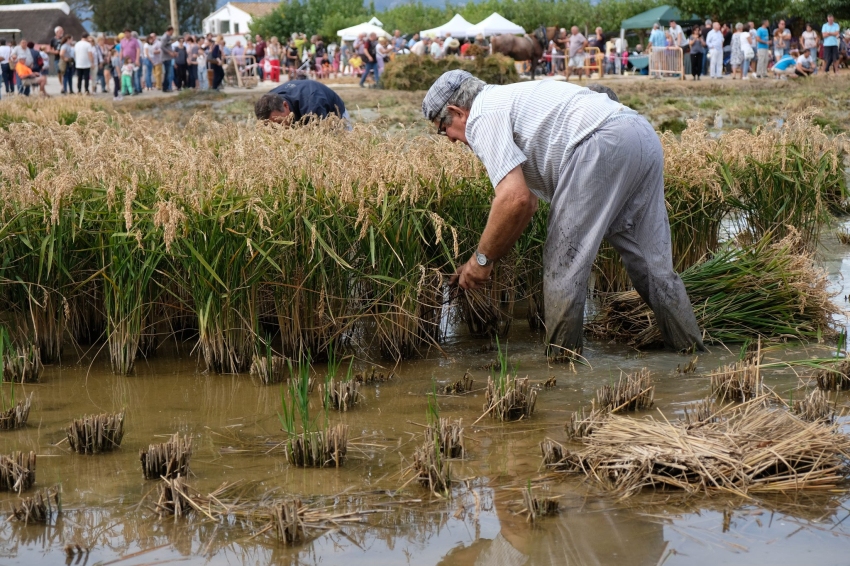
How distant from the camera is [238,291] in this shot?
570cm

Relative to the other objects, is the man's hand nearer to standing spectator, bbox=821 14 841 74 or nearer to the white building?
standing spectator, bbox=821 14 841 74

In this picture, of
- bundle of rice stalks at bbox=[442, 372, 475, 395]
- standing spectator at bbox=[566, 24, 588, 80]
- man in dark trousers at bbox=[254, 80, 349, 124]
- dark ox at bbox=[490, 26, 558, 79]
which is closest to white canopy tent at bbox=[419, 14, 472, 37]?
dark ox at bbox=[490, 26, 558, 79]

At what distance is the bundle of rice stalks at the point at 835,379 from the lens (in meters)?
4.96

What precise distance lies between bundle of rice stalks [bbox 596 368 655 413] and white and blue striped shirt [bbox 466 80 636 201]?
1.21m

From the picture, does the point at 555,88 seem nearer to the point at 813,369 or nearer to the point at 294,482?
the point at 813,369

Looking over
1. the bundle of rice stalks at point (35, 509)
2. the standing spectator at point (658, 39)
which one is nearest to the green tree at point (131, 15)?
the standing spectator at point (658, 39)

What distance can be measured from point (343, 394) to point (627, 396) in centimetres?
141

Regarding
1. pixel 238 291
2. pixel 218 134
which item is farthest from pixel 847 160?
pixel 238 291

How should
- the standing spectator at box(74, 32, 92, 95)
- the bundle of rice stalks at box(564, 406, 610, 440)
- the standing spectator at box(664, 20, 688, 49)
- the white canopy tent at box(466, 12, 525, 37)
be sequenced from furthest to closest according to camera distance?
1. the white canopy tent at box(466, 12, 525, 37)
2. the standing spectator at box(664, 20, 688, 49)
3. the standing spectator at box(74, 32, 92, 95)
4. the bundle of rice stalks at box(564, 406, 610, 440)

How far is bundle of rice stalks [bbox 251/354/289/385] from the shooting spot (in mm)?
5566

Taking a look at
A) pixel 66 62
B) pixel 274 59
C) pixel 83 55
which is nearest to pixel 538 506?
pixel 83 55

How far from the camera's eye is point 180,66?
27.4 metres

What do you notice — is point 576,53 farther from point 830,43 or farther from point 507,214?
point 507,214

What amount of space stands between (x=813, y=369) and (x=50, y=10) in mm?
69391
